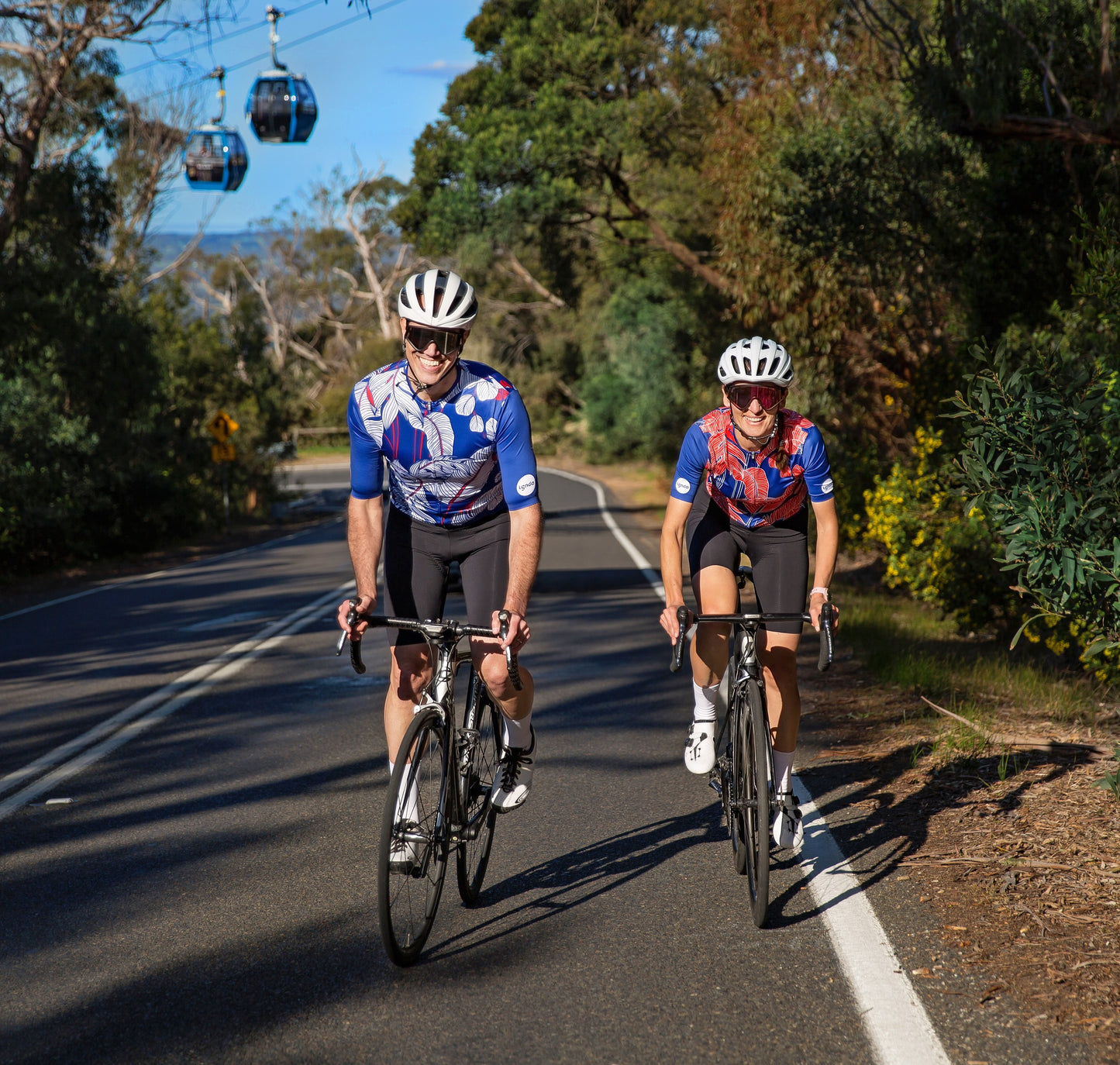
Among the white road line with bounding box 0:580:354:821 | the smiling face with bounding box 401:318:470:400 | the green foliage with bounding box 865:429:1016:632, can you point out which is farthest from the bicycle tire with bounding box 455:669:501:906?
the green foliage with bounding box 865:429:1016:632

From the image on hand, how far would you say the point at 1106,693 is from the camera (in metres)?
7.98

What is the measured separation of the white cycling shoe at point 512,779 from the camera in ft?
15.7

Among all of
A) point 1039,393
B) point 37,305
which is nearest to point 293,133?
point 37,305

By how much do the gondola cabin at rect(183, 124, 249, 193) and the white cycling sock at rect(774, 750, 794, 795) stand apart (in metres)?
20.0

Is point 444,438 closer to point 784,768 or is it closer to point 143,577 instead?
point 784,768

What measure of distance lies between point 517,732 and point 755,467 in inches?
57.2

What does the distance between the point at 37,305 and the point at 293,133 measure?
677 centimetres

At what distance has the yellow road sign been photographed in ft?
101

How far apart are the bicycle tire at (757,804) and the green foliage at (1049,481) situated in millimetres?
1335

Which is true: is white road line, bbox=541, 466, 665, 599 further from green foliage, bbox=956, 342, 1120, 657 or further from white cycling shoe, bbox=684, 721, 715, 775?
green foliage, bbox=956, 342, 1120, 657

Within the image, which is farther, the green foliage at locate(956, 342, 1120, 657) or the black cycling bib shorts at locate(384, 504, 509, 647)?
the green foliage at locate(956, 342, 1120, 657)

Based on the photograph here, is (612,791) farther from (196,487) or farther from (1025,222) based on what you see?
(196,487)

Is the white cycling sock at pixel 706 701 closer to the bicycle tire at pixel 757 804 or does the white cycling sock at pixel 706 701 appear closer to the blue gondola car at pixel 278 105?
the bicycle tire at pixel 757 804

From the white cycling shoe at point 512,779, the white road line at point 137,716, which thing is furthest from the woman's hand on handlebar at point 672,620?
the white road line at point 137,716
